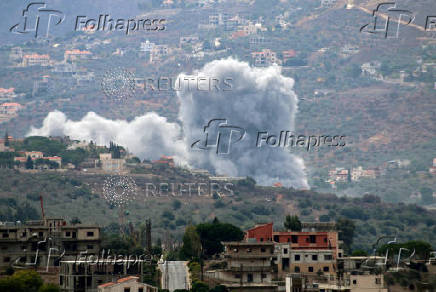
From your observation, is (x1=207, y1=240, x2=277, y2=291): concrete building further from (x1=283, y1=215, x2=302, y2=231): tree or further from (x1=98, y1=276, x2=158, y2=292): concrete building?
(x1=283, y1=215, x2=302, y2=231): tree

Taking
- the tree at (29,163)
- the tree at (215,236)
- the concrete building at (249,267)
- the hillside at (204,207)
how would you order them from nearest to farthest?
the concrete building at (249,267)
the tree at (215,236)
the hillside at (204,207)
the tree at (29,163)

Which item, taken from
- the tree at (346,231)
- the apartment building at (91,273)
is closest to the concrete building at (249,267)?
the apartment building at (91,273)

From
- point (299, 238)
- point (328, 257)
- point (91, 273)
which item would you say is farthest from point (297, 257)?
point (91, 273)

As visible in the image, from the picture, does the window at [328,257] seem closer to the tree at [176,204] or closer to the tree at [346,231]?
the tree at [346,231]

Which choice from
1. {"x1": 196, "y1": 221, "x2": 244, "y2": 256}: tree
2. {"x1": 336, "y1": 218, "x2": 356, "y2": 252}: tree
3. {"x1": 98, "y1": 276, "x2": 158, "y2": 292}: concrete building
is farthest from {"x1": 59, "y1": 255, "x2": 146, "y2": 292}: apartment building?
{"x1": 336, "y1": 218, "x2": 356, "y2": 252}: tree

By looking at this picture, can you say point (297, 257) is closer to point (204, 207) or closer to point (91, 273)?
point (91, 273)

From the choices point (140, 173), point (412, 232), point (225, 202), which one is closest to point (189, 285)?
point (412, 232)
